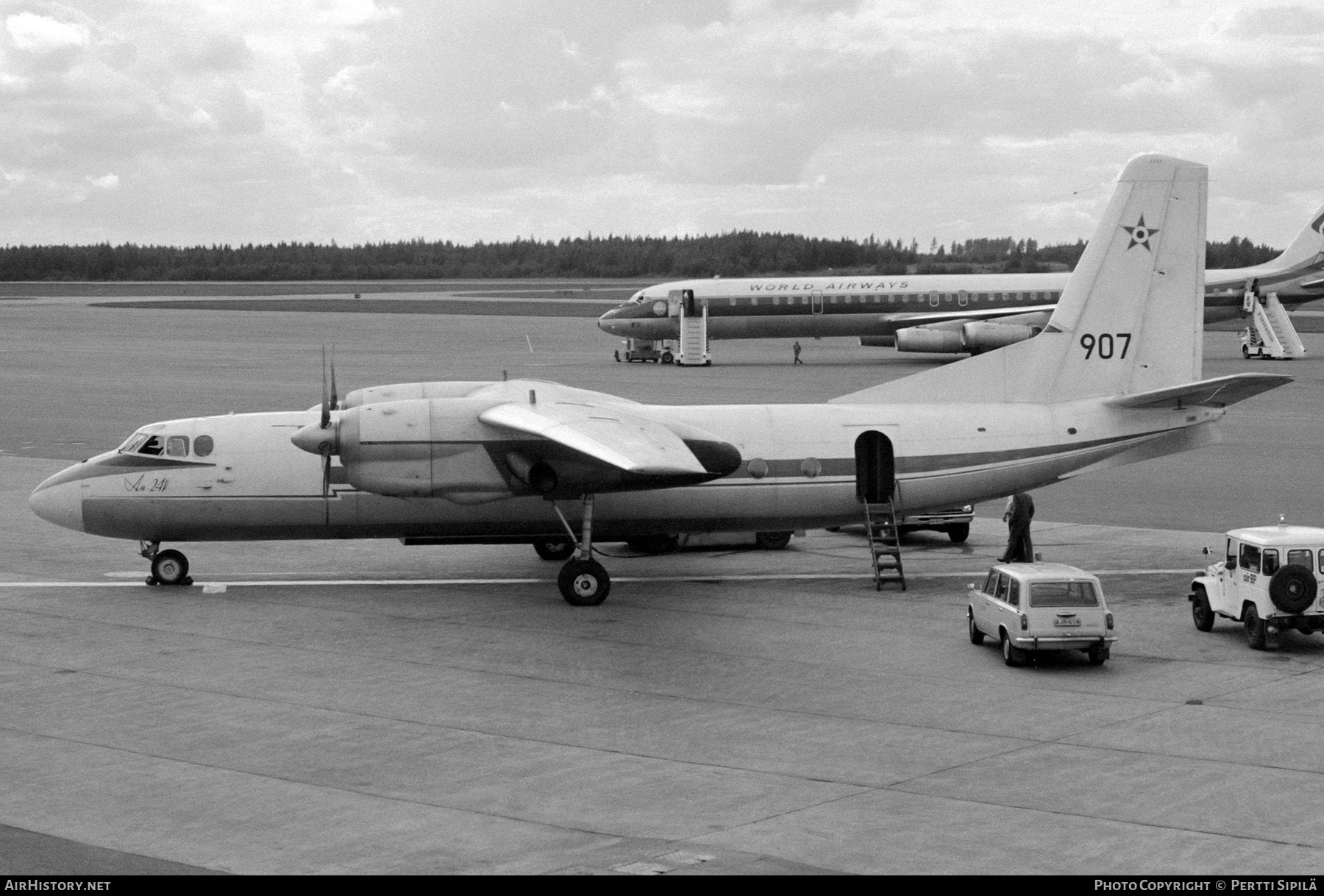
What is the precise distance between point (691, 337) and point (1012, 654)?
55.9m

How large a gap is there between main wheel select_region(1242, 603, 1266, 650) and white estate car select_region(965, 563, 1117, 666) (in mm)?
2474

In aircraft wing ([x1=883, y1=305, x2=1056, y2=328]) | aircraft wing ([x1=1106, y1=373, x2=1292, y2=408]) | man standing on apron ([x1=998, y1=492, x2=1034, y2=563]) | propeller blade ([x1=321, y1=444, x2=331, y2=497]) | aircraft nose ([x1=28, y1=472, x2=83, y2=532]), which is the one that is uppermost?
aircraft wing ([x1=883, y1=305, x2=1056, y2=328])

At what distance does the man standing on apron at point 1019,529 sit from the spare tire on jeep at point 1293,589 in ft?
21.0

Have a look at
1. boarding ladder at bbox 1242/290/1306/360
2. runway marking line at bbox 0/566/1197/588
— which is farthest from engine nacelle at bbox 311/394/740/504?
boarding ladder at bbox 1242/290/1306/360

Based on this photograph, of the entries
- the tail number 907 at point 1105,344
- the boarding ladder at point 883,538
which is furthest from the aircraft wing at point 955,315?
the boarding ladder at point 883,538

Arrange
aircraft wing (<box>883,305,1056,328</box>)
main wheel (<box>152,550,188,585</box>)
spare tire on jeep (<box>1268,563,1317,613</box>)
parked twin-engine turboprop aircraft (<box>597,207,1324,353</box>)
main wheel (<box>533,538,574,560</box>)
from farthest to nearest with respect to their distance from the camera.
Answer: parked twin-engine turboprop aircraft (<box>597,207,1324,353</box>) → aircraft wing (<box>883,305,1056,328</box>) → main wheel (<box>533,538,574,560</box>) → main wheel (<box>152,550,188,585</box>) → spare tire on jeep (<box>1268,563,1317,613</box>)

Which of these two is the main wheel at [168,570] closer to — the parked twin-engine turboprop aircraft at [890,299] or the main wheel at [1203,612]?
the main wheel at [1203,612]

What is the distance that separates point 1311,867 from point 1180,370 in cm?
1822

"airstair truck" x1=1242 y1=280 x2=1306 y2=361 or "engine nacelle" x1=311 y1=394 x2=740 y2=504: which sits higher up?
"airstair truck" x1=1242 y1=280 x2=1306 y2=361

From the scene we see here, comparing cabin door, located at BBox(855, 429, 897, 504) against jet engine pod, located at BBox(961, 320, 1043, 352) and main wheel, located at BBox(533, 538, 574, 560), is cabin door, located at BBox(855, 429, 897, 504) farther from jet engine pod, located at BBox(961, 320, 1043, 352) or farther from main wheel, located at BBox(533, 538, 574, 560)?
jet engine pod, located at BBox(961, 320, 1043, 352)

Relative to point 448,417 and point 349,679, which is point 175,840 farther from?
point 448,417

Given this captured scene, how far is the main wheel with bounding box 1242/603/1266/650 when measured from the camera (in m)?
22.5

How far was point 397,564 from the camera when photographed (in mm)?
30672
